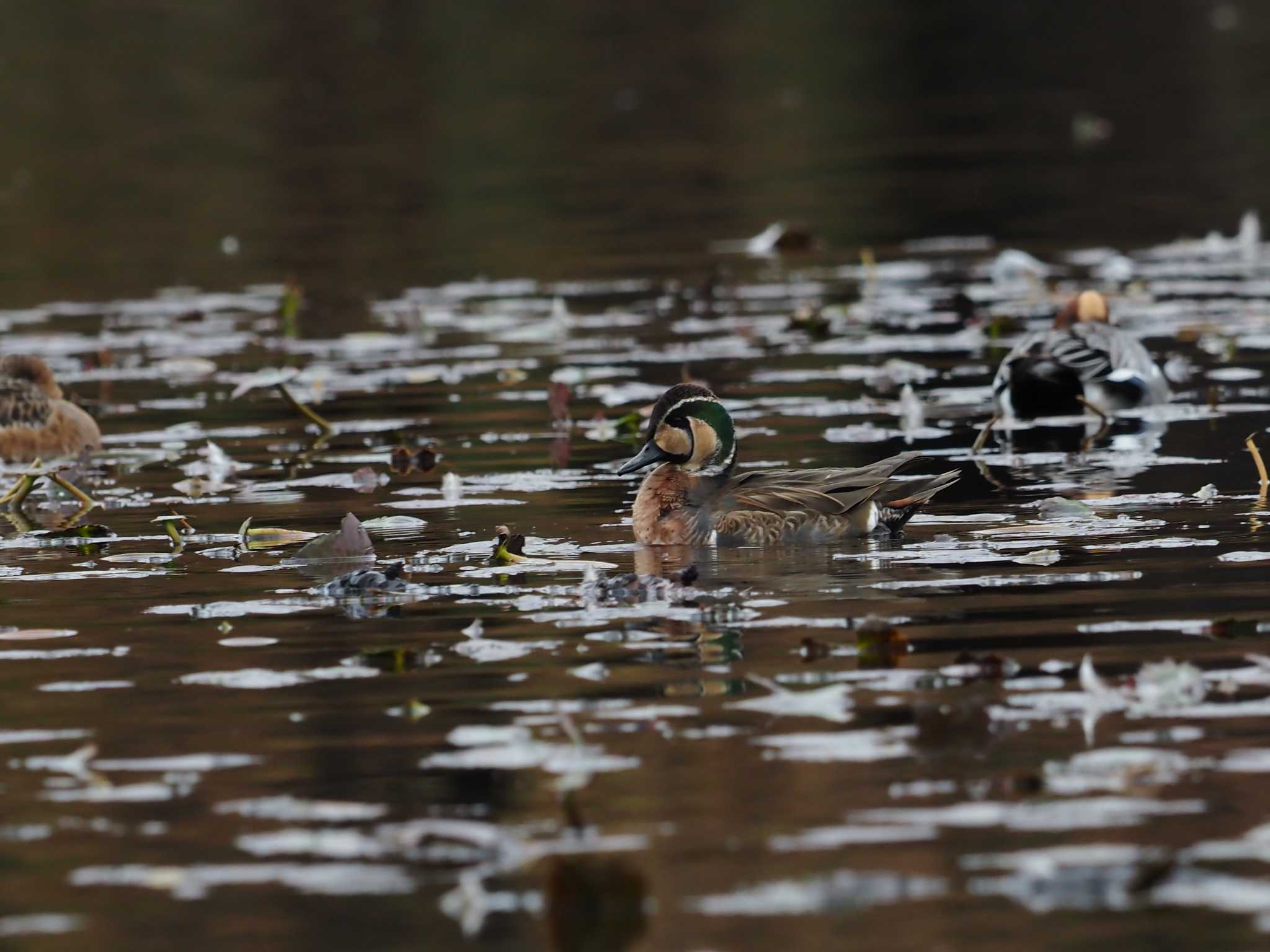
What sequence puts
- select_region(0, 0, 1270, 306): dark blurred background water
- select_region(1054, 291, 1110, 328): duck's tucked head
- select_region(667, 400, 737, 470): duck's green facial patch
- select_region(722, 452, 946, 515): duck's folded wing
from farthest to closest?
select_region(0, 0, 1270, 306): dark blurred background water → select_region(1054, 291, 1110, 328): duck's tucked head → select_region(667, 400, 737, 470): duck's green facial patch → select_region(722, 452, 946, 515): duck's folded wing

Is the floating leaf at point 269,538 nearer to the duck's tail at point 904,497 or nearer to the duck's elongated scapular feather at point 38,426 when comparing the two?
the duck's tail at point 904,497

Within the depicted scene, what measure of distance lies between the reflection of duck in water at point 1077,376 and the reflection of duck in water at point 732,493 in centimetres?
398

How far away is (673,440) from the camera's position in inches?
460

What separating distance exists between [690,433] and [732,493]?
1.71 ft

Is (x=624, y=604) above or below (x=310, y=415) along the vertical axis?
below

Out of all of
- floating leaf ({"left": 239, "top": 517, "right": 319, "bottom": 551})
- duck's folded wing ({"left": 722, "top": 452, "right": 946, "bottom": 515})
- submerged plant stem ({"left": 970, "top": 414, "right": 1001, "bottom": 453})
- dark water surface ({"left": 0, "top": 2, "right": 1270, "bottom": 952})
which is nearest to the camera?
dark water surface ({"left": 0, "top": 2, "right": 1270, "bottom": 952})

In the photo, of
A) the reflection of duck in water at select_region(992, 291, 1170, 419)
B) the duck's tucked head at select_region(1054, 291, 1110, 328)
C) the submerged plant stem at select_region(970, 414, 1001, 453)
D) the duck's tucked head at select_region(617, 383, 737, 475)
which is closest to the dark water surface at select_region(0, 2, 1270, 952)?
the submerged plant stem at select_region(970, 414, 1001, 453)

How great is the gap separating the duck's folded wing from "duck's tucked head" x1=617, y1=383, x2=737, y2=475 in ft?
1.25

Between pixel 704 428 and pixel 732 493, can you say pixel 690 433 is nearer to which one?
pixel 704 428

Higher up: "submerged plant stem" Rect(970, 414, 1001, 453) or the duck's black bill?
"submerged plant stem" Rect(970, 414, 1001, 453)

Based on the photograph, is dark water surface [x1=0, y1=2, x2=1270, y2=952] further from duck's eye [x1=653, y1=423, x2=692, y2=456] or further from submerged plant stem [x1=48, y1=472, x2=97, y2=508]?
duck's eye [x1=653, y1=423, x2=692, y2=456]

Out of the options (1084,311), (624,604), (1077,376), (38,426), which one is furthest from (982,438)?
(38,426)

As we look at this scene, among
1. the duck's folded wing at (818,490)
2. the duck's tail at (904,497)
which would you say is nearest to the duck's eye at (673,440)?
the duck's folded wing at (818,490)

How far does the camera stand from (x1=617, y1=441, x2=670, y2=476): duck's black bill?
38.5 feet
